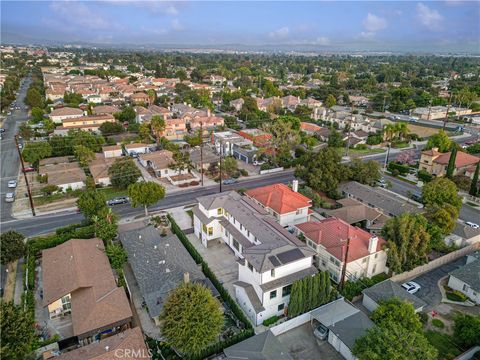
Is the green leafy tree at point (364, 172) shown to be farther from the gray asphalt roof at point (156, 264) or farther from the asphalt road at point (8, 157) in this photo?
the asphalt road at point (8, 157)

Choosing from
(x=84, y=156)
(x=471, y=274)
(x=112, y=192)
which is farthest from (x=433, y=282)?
(x=84, y=156)

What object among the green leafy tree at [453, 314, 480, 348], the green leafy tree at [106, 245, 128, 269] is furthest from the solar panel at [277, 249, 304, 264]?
the green leafy tree at [106, 245, 128, 269]

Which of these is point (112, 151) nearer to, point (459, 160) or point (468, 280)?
point (468, 280)

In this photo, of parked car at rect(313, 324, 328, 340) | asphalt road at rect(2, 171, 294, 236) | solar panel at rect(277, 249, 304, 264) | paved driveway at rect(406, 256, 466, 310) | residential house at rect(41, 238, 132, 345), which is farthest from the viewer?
asphalt road at rect(2, 171, 294, 236)

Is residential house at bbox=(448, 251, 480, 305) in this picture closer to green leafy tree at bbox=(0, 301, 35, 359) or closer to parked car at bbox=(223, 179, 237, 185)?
parked car at bbox=(223, 179, 237, 185)

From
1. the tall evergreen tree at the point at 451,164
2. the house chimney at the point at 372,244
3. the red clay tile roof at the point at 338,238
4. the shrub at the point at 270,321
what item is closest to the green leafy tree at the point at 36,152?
the red clay tile roof at the point at 338,238

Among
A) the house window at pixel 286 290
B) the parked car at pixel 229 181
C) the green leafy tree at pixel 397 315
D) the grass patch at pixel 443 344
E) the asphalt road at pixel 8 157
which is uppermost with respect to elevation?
the green leafy tree at pixel 397 315

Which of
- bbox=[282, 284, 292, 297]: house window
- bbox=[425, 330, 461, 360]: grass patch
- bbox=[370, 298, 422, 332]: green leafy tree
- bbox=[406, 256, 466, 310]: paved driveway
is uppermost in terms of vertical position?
bbox=[370, 298, 422, 332]: green leafy tree
